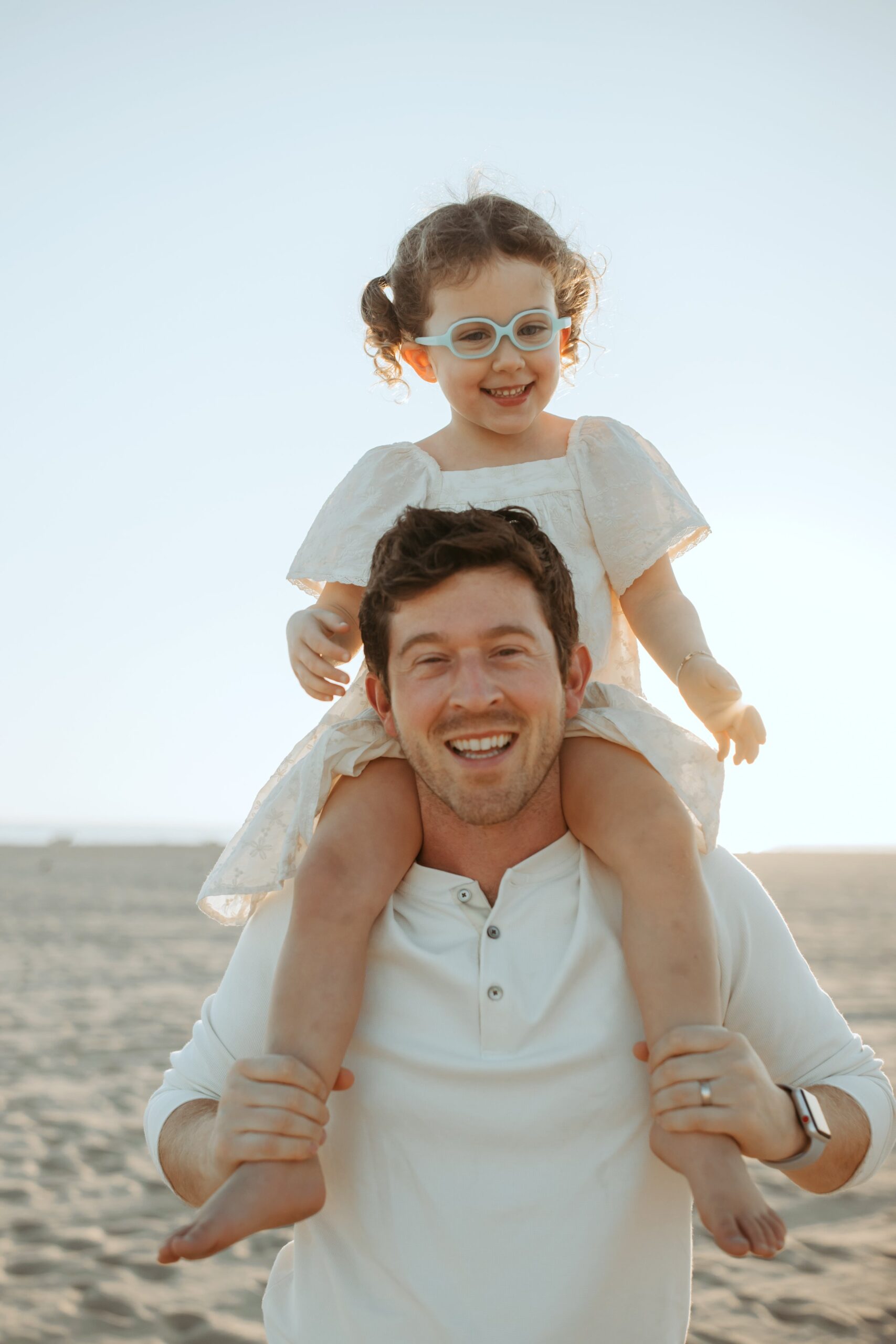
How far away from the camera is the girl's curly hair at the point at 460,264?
10.0 feet

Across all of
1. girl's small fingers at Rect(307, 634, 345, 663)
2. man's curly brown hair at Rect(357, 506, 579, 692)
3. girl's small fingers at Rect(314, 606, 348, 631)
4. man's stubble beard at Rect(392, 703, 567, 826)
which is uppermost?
man's curly brown hair at Rect(357, 506, 579, 692)

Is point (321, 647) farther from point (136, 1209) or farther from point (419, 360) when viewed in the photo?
point (136, 1209)

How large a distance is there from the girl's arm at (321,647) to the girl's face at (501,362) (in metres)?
0.67

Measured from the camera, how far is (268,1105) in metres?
1.97

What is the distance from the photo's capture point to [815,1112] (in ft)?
6.74

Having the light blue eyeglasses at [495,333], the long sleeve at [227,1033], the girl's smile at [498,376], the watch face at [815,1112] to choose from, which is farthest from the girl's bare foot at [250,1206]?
the light blue eyeglasses at [495,333]

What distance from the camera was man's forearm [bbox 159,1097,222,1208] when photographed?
6.91 ft

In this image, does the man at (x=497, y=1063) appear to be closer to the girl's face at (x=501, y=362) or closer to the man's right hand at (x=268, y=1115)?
the man's right hand at (x=268, y=1115)

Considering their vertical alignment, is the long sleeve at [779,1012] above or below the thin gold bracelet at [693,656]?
below

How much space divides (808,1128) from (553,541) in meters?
1.47

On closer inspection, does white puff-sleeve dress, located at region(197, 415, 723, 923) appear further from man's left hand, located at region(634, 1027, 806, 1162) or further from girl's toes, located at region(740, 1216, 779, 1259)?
girl's toes, located at region(740, 1216, 779, 1259)

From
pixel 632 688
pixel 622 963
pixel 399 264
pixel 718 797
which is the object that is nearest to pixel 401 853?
pixel 622 963

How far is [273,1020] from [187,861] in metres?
33.9

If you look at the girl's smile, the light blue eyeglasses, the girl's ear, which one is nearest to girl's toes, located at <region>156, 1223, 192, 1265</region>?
the girl's smile
